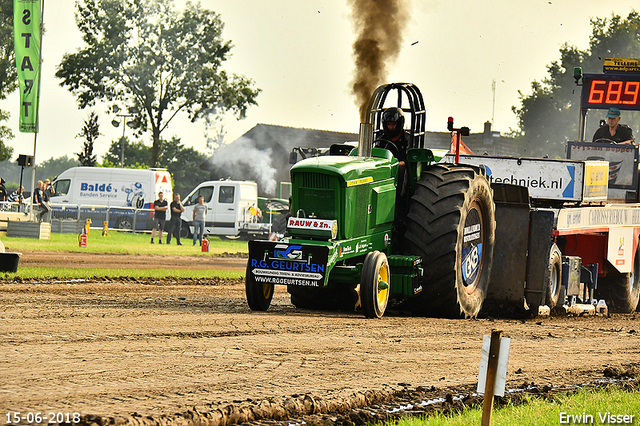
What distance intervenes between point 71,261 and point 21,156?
12620mm

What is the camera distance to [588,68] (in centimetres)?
7150

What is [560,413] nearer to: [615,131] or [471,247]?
[471,247]

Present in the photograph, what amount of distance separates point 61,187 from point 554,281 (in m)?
26.2

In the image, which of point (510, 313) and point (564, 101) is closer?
point (510, 313)

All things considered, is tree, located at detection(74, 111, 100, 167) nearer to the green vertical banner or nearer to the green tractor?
the green vertical banner

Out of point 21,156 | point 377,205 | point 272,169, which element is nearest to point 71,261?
point 377,205

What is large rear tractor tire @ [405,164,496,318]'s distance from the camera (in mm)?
10266

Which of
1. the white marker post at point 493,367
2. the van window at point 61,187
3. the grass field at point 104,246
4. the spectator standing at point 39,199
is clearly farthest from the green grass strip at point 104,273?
the van window at point 61,187

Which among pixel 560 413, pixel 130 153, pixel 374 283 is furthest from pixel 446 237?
pixel 130 153

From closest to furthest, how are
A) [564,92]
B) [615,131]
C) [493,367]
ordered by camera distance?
→ 1. [493,367]
2. [615,131]
3. [564,92]

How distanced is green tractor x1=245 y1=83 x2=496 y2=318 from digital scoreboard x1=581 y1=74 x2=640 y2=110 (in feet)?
27.5

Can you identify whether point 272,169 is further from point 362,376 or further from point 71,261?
point 362,376

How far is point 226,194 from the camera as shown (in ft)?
112

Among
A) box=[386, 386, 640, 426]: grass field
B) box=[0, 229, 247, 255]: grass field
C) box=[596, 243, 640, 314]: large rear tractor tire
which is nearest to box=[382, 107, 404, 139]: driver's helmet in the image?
box=[386, 386, 640, 426]: grass field
